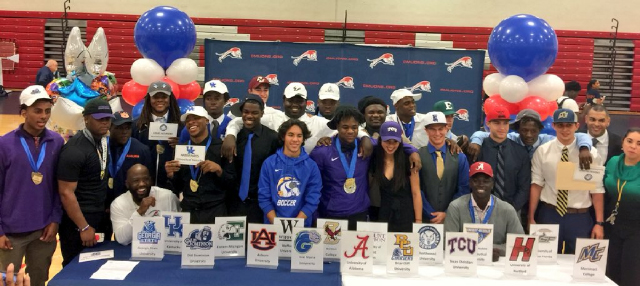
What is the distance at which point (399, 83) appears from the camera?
10180mm

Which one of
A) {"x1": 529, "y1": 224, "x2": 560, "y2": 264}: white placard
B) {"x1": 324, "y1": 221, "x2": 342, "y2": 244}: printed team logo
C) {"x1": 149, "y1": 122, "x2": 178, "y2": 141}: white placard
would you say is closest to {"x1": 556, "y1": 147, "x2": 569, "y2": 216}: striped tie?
{"x1": 529, "y1": 224, "x2": 560, "y2": 264}: white placard

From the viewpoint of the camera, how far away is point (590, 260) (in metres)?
3.52

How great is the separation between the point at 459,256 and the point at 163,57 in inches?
169

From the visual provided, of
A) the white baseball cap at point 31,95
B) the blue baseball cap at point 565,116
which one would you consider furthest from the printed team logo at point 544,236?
the white baseball cap at point 31,95

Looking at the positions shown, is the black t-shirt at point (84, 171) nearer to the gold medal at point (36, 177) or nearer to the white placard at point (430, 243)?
the gold medal at point (36, 177)

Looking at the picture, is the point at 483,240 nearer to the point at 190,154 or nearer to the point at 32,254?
the point at 190,154

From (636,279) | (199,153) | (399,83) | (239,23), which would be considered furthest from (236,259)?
(239,23)

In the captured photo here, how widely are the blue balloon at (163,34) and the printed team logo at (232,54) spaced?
3560mm

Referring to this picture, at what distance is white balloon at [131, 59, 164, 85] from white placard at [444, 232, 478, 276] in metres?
4.03

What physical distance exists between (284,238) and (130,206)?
125 cm

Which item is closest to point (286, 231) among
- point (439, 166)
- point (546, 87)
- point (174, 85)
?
point (439, 166)

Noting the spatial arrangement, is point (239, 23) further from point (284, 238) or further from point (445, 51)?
point (284, 238)

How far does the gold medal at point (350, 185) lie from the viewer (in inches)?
165

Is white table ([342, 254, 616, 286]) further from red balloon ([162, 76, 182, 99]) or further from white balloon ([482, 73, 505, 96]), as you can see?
red balloon ([162, 76, 182, 99])
